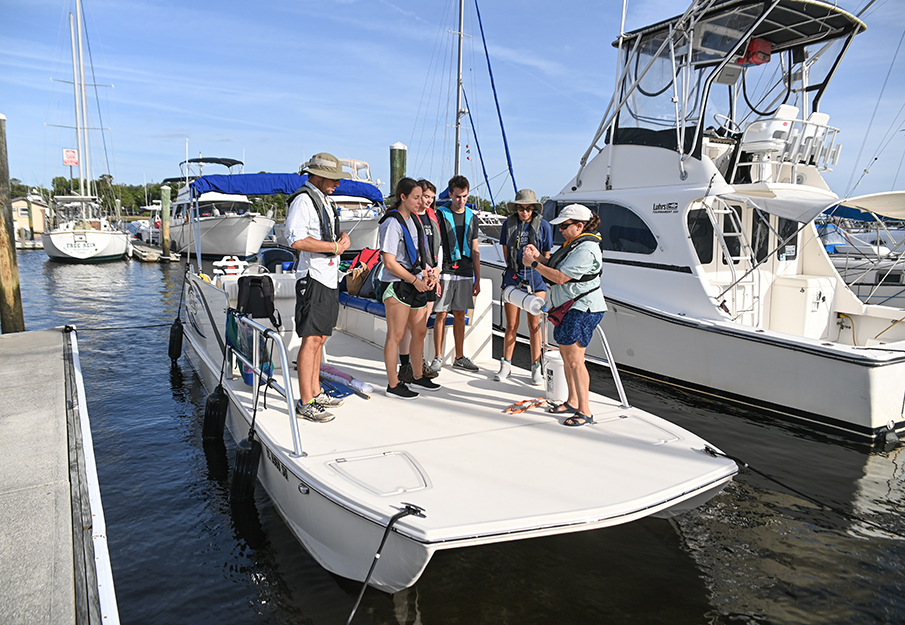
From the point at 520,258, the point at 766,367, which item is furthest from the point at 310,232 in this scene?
the point at 766,367

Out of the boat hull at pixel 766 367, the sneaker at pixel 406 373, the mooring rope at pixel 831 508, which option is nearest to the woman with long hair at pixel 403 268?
the sneaker at pixel 406 373

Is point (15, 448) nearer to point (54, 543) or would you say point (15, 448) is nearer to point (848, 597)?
point (54, 543)

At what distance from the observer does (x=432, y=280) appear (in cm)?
448

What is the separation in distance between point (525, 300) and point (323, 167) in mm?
1906

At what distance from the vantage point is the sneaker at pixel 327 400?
4.27 meters

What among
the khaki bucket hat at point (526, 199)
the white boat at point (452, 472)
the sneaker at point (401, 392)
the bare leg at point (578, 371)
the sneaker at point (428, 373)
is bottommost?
the white boat at point (452, 472)

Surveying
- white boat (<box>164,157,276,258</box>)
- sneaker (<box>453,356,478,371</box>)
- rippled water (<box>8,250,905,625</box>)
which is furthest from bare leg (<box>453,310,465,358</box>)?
white boat (<box>164,157,276,258</box>)

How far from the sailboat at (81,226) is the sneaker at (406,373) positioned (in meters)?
25.7

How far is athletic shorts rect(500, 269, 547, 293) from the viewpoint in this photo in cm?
527

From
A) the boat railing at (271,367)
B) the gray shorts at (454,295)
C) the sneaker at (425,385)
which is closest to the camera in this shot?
the boat railing at (271,367)

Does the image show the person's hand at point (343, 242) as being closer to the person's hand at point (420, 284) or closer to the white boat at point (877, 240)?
the person's hand at point (420, 284)

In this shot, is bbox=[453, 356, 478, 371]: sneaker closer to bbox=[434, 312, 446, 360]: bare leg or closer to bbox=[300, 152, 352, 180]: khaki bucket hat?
bbox=[434, 312, 446, 360]: bare leg

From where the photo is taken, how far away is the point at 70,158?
27344 millimetres

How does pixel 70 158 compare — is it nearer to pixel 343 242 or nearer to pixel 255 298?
pixel 255 298
